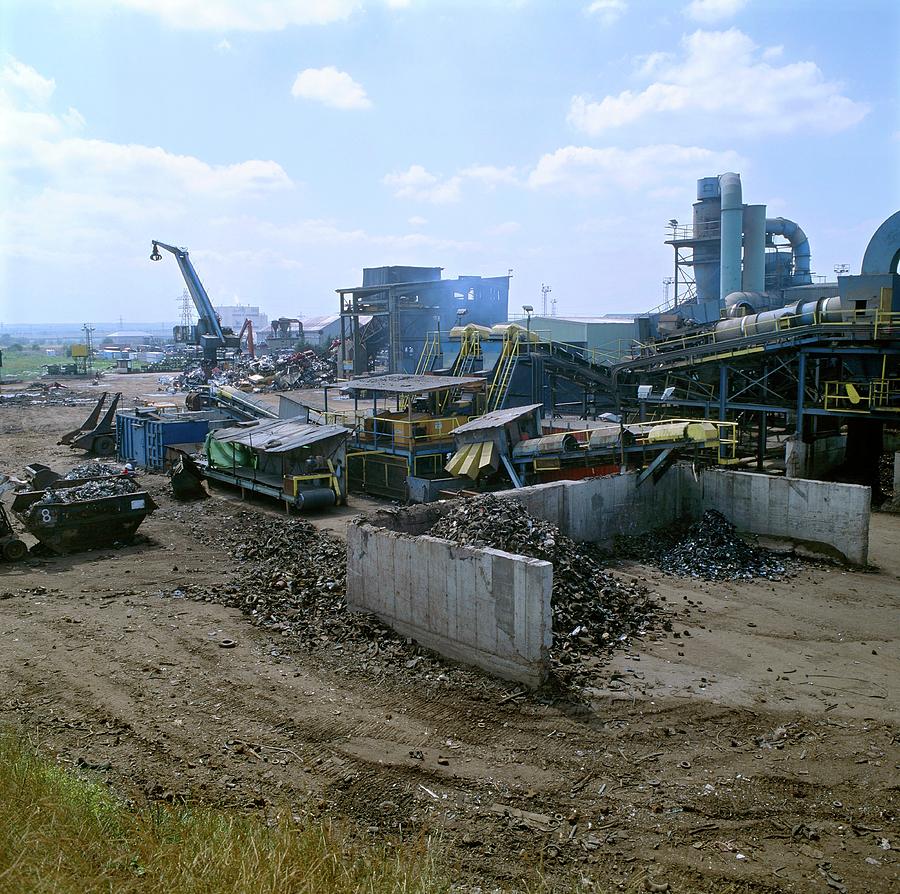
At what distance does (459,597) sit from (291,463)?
9.85 meters

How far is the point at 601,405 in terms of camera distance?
3064 cm

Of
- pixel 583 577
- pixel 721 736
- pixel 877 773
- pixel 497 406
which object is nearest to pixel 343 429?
pixel 497 406

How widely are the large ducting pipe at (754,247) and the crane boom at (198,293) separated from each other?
102ft

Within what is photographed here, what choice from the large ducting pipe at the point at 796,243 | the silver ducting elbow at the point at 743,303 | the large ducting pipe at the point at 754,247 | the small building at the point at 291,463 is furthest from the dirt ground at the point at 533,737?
the large ducting pipe at the point at 796,243

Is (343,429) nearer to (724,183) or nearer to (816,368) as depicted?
(816,368)

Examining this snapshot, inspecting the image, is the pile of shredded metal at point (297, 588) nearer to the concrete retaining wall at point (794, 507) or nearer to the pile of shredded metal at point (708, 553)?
the pile of shredded metal at point (708, 553)

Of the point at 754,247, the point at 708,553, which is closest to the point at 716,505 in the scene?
the point at 708,553

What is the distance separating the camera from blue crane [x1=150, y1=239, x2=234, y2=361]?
49.0 metres

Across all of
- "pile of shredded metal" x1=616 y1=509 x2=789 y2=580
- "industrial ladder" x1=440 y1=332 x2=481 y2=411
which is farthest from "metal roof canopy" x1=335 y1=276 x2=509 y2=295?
"pile of shredded metal" x1=616 y1=509 x2=789 y2=580

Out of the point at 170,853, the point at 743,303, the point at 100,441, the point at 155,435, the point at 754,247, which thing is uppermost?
the point at 754,247

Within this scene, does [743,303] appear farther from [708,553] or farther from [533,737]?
[533,737]

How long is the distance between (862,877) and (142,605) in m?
9.88

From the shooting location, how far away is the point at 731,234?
125ft

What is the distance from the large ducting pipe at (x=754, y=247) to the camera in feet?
128
